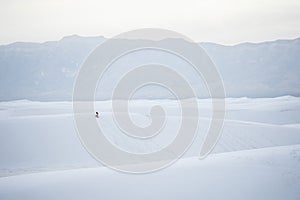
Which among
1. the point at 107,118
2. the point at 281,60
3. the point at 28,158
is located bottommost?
the point at 28,158

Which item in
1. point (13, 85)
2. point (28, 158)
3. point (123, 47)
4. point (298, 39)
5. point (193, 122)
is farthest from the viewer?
point (298, 39)

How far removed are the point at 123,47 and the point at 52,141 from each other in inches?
2942

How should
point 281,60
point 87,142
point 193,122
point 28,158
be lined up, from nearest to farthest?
point 28,158 < point 87,142 < point 193,122 < point 281,60

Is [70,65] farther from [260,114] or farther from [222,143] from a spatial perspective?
[222,143]

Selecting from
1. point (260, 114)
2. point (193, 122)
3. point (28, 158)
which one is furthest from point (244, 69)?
point (28, 158)

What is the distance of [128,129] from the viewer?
20.1 m

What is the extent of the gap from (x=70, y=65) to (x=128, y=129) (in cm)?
8121

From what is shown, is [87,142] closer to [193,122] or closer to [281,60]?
[193,122]

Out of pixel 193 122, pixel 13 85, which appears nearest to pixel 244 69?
pixel 13 85

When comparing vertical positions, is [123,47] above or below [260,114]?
above

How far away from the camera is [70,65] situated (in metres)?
98.2

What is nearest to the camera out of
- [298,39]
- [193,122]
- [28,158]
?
[28,158]

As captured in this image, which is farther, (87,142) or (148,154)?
(87,142)

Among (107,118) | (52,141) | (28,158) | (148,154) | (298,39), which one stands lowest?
(148,154)
